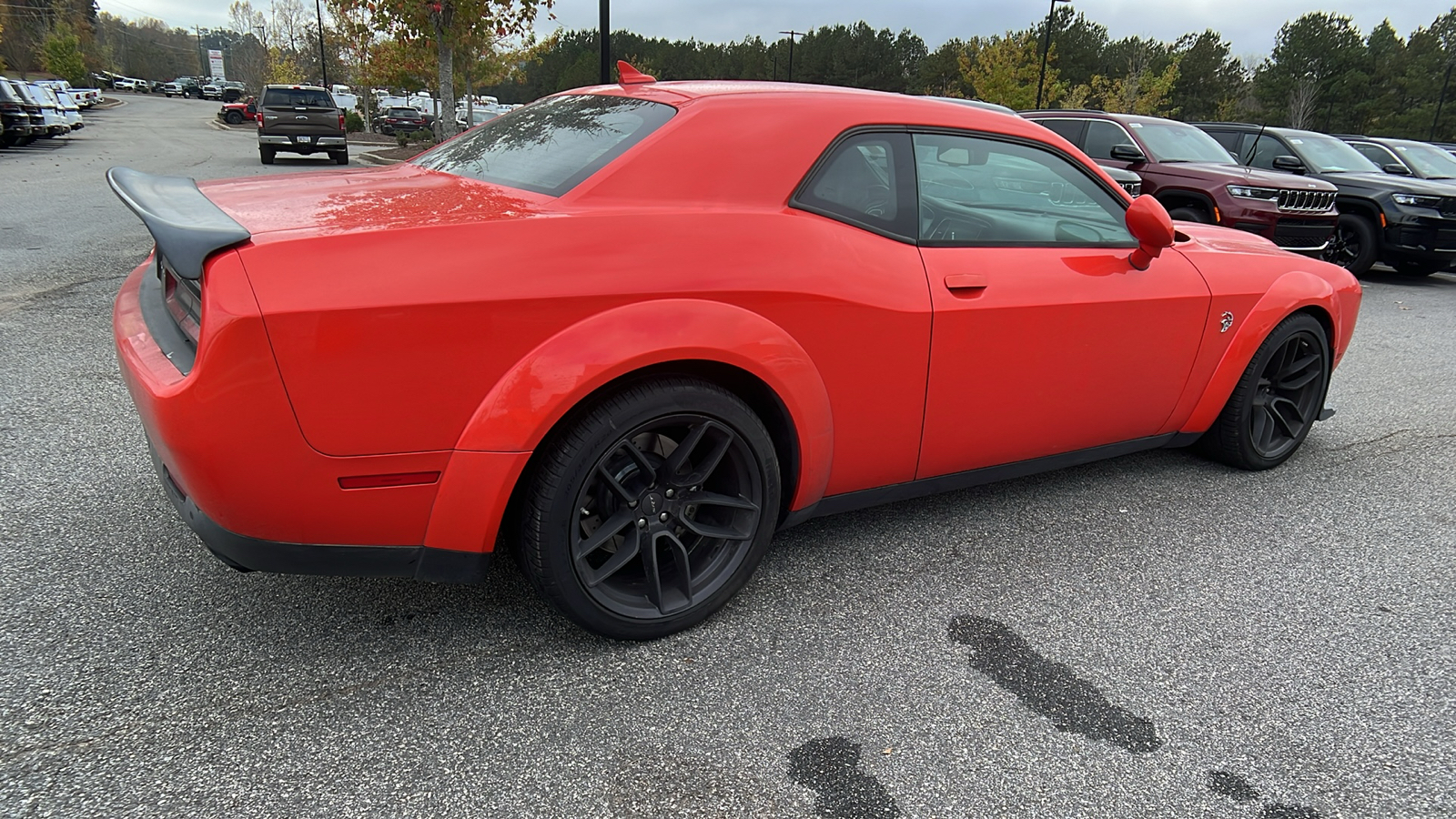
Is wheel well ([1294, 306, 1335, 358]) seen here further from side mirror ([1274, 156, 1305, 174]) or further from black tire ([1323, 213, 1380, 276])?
side mirror ([1274, 156, 1305, 174])

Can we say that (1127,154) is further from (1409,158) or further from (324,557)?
(324,557)

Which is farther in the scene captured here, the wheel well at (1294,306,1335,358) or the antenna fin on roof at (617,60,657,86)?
the wheel well at (1294,306,1335,358)

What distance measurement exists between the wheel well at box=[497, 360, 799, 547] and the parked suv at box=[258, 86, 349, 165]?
66.3 ft

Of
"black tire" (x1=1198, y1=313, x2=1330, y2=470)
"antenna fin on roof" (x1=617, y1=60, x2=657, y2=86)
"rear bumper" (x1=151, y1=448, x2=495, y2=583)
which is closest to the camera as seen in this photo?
"rear bumper" (x1=151, y1=448, x2=495, y2=583)

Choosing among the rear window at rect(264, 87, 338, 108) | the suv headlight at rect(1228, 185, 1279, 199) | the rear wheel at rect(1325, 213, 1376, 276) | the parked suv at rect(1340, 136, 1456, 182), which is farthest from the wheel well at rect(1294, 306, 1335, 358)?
the rear window at rect(264, 87, 338, 108)

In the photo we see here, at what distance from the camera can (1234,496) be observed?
12.0ft

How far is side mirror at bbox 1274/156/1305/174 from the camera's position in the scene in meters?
10.3

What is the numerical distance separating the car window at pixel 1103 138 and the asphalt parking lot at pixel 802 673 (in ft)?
23.7

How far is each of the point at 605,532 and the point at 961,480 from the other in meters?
1.33

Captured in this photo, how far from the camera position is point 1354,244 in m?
10.5

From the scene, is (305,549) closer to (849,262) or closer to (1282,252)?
(849,262)

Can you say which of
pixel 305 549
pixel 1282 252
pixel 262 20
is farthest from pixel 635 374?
pixel 262 20

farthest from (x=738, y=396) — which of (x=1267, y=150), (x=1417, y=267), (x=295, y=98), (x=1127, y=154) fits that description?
(x=295, y=98)

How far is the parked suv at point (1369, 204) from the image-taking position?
1001cm
